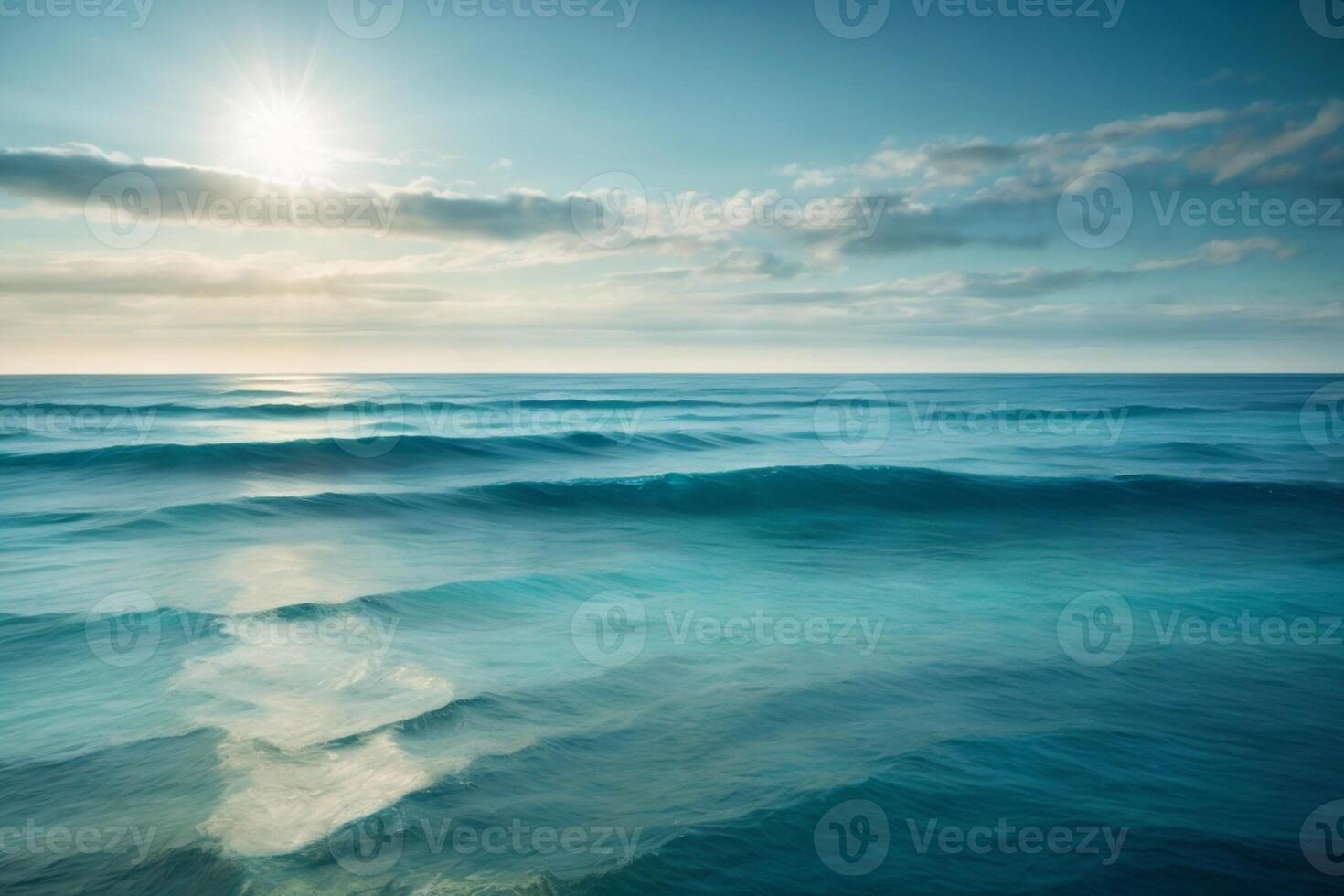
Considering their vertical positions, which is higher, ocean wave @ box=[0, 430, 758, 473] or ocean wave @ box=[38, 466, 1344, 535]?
ocean wave @ box=[0, 430, 758, 473]

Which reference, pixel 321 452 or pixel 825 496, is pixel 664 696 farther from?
pixel 321 452

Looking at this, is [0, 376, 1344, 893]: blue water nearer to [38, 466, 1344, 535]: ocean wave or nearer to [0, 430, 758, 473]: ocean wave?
[38, 466, 1344, 535]: ocean wave

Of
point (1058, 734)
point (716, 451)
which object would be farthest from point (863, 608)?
point (716, 451)

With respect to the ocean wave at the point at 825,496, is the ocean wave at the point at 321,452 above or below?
above

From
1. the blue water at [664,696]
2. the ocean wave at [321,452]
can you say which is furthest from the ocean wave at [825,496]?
the ocean wave at [321,452]

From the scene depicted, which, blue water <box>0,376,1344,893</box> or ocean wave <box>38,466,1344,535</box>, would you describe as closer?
blue water <box>0,376,1344,893</box>

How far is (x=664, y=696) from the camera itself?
7.33 m

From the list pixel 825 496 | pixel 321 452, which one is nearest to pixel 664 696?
pixel 825 496

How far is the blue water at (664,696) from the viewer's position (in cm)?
479

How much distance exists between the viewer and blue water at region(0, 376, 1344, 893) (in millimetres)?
4789

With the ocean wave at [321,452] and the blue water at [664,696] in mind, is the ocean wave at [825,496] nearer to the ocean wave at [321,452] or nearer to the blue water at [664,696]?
the blue water at [664,696]

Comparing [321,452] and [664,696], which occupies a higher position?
[321,452]

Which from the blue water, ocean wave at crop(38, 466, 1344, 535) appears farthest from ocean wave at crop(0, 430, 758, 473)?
Answer: ocean wave at crop(38, 466, 1344, 535)

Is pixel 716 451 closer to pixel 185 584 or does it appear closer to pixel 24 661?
pixel 185 584
